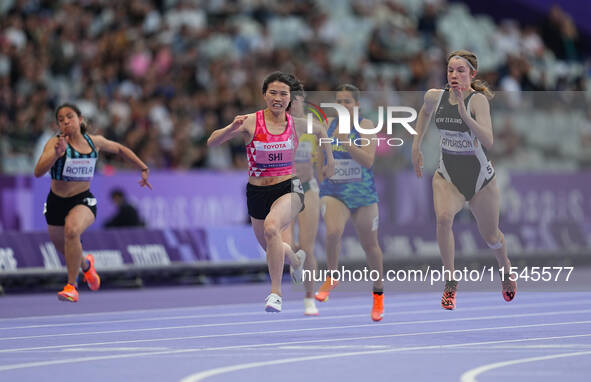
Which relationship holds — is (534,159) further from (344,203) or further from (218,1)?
(344,203)

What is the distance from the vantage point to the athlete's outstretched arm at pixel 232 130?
11993 mm

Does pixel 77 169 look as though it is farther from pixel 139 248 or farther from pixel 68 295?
pixel 139 248

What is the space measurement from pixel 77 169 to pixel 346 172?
3142mm

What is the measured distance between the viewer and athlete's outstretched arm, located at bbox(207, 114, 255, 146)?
1199cm

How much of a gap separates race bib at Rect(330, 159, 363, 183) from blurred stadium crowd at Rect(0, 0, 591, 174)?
23.4 feet

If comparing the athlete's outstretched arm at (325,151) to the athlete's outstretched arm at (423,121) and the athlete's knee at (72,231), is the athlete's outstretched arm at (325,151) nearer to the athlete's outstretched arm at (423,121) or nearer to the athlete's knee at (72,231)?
the athlete's outstretched arm at (423,121)

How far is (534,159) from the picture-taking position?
79.3ft

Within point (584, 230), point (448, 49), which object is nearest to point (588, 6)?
point (448, 49)

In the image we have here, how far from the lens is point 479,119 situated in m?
12.5

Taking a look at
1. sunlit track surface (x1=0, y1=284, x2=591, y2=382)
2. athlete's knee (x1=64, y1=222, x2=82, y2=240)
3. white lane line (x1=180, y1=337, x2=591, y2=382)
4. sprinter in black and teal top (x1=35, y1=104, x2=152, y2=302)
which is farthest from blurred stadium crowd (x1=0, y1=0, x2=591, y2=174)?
white lane line (x1=180, y1=337, x2=591, y2=382)

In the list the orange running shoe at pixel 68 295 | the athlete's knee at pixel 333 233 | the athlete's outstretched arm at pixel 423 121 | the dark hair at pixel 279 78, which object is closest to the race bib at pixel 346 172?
the athlete's knee at pixel 333 233

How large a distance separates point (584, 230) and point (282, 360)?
54.1 ft

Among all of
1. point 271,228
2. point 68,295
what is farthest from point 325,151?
point 68,295

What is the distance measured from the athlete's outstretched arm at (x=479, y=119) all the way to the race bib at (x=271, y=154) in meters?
1.79
